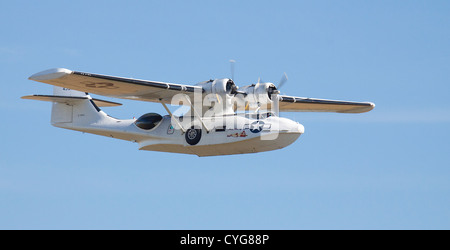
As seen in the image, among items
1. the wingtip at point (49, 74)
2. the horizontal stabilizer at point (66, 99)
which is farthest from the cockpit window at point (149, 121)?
the wingtip at point (49, 74)

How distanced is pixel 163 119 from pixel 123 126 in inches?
64.4

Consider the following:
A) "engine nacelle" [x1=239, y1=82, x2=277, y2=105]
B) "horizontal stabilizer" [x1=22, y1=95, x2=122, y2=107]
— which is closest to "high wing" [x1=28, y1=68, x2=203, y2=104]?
"engine nacelle" [x1=239, y1=82, x2=277, y2=105]

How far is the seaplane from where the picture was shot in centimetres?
2208

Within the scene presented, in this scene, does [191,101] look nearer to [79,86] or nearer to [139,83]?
[139,83]

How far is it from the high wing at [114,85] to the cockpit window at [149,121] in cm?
61

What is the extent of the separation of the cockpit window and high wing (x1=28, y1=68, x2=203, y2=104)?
24.1 inches

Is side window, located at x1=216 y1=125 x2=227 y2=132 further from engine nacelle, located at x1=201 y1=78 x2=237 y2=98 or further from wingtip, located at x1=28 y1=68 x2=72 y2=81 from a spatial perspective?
wingtip, located at x1=28 y1=68 x2=72 y2=81

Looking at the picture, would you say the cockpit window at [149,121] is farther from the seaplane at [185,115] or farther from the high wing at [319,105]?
the high wing at [319,105]

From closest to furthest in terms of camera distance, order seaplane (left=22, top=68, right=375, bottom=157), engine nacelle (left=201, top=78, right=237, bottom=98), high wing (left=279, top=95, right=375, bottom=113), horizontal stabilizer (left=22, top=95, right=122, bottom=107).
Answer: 1. seaplane (left=22, top=68, right=375, bottom=157)
2. engine nacelle (left=201, top=78, right=237, bottom=98)
3. horizontal stabilizer (left=22, top=95, right=122, bottom=107)
4. high wing (left=279, top=95, right=375, bottom=113)

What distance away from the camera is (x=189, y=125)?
23688 mm

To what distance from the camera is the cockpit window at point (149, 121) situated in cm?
2452

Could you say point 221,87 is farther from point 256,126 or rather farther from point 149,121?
point 149,121

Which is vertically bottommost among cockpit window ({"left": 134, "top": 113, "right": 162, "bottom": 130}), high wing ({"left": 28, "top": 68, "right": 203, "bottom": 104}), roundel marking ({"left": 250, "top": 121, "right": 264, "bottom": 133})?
roundel marking ({"left": 250, "top": 121, "right": 264, "bottom": 133})

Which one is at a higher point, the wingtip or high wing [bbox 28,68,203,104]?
high wing [bbox 28,68,203,104]
